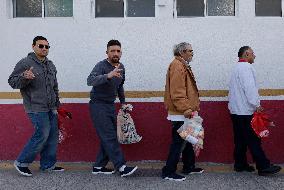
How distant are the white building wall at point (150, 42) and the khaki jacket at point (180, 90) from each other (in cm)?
94

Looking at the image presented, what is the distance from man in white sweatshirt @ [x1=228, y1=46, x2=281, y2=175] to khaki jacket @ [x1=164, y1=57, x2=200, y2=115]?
Answer: 2.15 feet

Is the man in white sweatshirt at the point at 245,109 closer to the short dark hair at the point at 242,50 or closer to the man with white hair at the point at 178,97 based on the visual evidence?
the short dark hair at the point at 242,50

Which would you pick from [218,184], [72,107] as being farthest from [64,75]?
[218,184]

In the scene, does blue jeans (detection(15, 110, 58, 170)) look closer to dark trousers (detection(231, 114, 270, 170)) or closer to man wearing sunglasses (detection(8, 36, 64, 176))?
man wearing sunglasses (detection(8, 36, 64, 176))

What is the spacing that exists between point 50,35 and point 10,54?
25.7 inches

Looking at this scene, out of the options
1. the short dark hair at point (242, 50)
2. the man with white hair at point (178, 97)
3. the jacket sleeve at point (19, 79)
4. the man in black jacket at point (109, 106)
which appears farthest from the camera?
the short dark hair at point (242, 50)

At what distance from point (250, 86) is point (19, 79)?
294 cm

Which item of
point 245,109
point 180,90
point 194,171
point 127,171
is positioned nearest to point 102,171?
point 127,171

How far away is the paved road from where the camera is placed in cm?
591

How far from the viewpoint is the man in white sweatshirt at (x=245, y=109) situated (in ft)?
20.9

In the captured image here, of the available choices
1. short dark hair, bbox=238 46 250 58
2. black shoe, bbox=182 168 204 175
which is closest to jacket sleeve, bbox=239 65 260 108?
short dark hair, bbox=238 46 250 58

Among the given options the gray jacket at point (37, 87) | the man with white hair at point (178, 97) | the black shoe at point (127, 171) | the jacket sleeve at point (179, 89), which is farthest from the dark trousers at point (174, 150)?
the gray jacket at point (37, 87)

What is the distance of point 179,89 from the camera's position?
5.96 metres

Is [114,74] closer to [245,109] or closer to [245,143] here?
[245,109]
